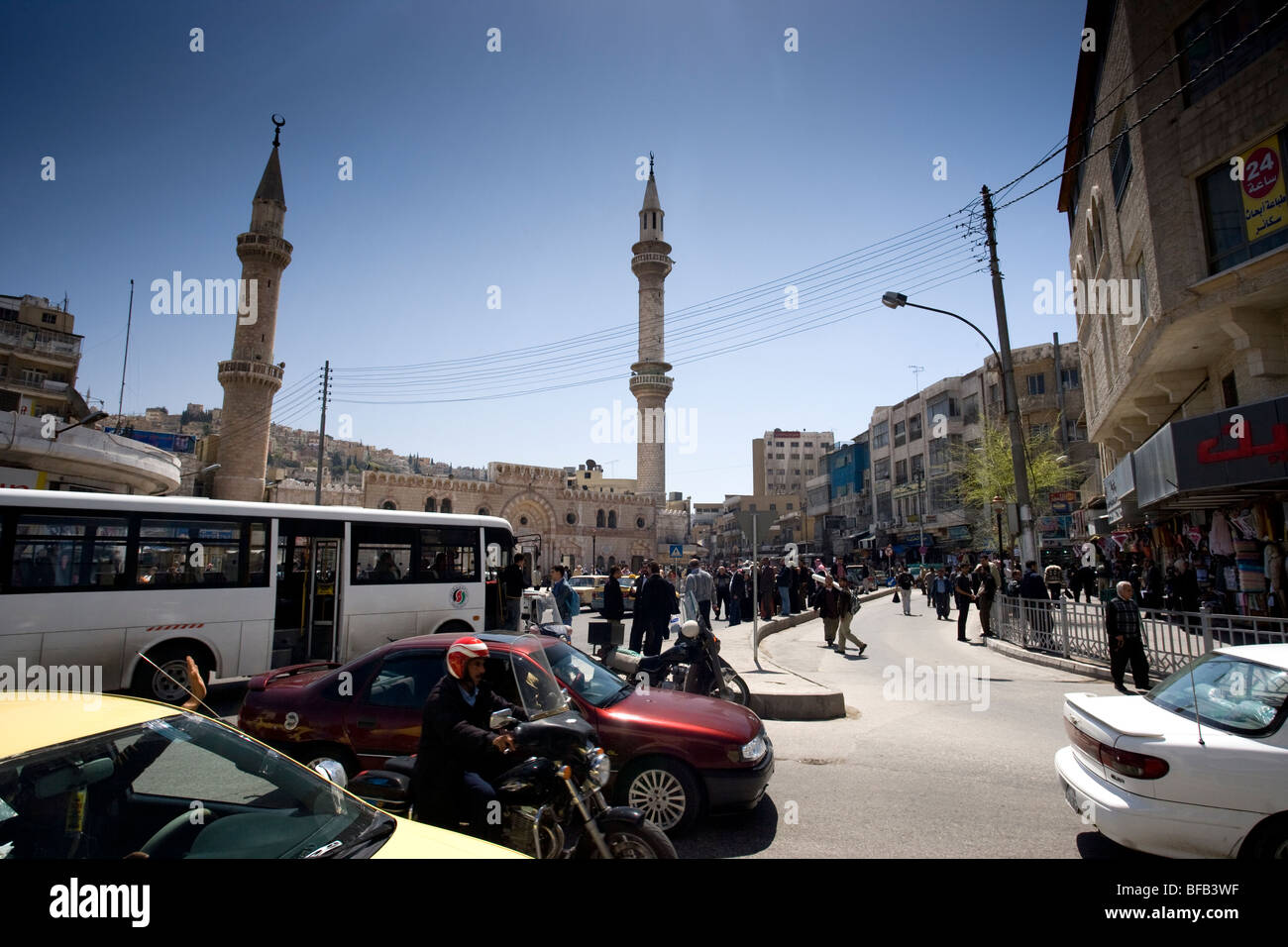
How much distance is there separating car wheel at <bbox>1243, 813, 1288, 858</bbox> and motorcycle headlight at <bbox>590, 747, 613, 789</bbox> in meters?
3.14

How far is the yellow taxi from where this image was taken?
2104mm

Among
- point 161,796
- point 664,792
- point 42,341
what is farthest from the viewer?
point 42,341

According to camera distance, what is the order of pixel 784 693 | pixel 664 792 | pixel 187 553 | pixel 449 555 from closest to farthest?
pixel 664 792, pixel 784 693, pixel 187 553, pixel 449 555

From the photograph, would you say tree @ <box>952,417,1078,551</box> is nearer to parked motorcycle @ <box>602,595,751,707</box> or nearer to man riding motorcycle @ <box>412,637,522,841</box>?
parked motorcycle @ <box>602,595,751,707</box>

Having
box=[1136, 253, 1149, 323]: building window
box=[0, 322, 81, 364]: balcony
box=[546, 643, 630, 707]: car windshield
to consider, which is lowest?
box=[546, 643, 630, 707]: car windshield

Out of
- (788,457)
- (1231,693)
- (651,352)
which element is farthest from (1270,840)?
(788,457)

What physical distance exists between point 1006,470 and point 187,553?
30.6 metres

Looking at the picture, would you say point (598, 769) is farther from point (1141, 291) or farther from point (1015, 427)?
point (1141, 291)

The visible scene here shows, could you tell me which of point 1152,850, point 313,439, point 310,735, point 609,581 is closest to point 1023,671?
point 609,581

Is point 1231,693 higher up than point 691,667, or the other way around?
point 1231,693

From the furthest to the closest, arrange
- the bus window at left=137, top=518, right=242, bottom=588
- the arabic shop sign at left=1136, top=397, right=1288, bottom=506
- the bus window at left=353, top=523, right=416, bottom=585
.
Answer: the bus window at left=353, top=523, right=416, bottom=585, the arabic shop sign at left=1136, top=397, right=1288, bottom=506, the bus window at left=137, top=518, right=242, bottom=588

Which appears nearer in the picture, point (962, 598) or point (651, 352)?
point (962, 598)

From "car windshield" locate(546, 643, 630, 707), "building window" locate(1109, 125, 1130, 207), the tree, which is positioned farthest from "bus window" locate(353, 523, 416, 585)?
the tree

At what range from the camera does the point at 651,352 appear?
187ft
